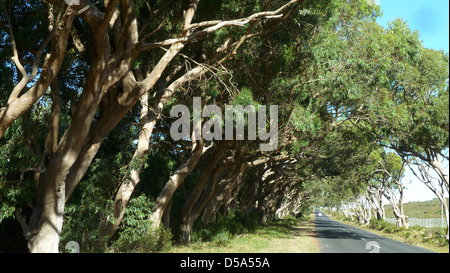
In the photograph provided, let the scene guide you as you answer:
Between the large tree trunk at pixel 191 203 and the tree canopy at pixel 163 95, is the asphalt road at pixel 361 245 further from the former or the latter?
Result: the large tree trunk at pixel 191 203

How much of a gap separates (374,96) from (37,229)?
1492cm

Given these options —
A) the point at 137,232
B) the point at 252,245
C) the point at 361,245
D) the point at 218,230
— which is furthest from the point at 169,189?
the point at 361,245

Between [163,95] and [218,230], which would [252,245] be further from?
[163,95]

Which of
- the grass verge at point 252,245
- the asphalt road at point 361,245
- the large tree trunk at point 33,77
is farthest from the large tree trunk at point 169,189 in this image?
the large tree trunk at point 33,77

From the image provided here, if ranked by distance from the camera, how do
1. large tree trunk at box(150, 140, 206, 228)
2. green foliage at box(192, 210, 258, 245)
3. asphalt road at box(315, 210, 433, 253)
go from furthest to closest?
green foliage at box(192, 210, 258, 245) < asphalt road at box(315, 210, 433, 253) < large tree trunk at box(150, 140, 206, 228)

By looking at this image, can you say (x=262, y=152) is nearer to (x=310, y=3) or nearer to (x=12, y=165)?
(x=310, y=3)

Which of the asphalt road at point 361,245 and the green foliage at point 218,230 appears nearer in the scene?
the asphalt road at point 361,245

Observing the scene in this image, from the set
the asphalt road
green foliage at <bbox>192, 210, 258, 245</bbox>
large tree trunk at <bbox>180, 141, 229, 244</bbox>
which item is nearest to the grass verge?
green foliage at <bbox>192, 210, 258, 245</bbox>

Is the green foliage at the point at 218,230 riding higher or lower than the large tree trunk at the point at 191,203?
lower

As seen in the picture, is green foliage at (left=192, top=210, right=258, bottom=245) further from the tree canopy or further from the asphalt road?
the asphalt road

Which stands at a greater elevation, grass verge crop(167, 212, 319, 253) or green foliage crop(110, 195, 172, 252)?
green foliage crop(110, 195, 172, 252)

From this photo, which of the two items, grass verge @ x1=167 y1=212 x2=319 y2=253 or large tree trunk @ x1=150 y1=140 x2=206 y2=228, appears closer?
large tree trunk @ x1=150 y1=140 x2=206 y2=228

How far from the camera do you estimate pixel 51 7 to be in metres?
9.97

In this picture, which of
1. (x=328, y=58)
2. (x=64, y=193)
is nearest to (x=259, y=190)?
(x=328, y=58)
